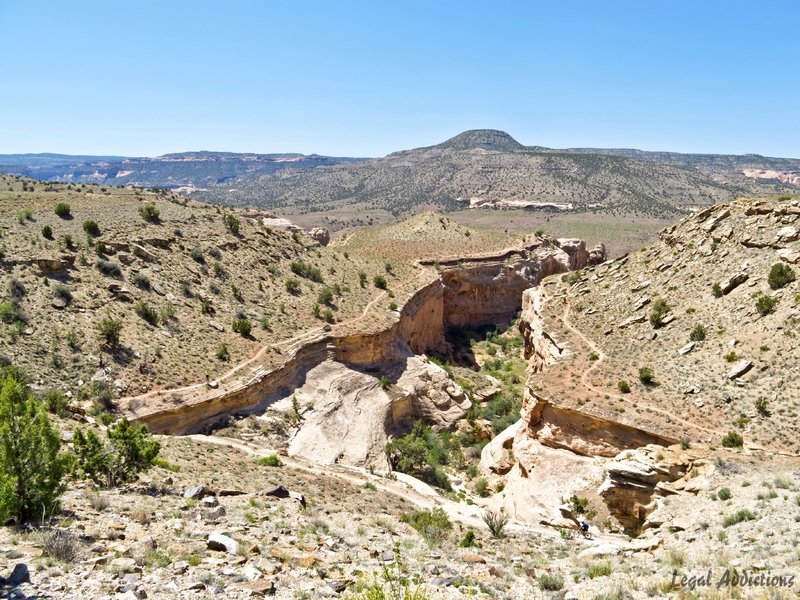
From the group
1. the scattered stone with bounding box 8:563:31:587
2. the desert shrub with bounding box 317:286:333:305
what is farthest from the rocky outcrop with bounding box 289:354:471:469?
the scattered stone with bounding box 8:563:31:587

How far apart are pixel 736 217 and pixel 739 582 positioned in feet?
98.9

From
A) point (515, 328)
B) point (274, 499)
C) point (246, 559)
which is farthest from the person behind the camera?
point (515, 328)

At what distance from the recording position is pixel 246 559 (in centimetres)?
1061

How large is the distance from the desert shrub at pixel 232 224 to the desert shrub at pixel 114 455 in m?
31.0

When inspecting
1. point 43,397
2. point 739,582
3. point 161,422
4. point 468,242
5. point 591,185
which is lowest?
point 161,422

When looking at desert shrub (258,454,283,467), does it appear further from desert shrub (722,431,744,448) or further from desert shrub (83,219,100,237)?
desert shrub (83,219,100,237)

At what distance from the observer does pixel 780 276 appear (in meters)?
26.4

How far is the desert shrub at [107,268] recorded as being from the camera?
31.3m

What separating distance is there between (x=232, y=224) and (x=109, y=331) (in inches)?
822

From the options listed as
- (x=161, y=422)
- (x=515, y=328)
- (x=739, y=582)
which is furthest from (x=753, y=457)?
(x=515, y=328)

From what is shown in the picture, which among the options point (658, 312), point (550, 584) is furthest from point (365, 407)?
point (550, 584)

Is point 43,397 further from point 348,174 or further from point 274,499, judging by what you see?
point 348,174

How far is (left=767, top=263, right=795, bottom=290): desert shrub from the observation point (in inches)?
1039

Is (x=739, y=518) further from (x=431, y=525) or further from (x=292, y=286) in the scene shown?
(x=292, y=286)
